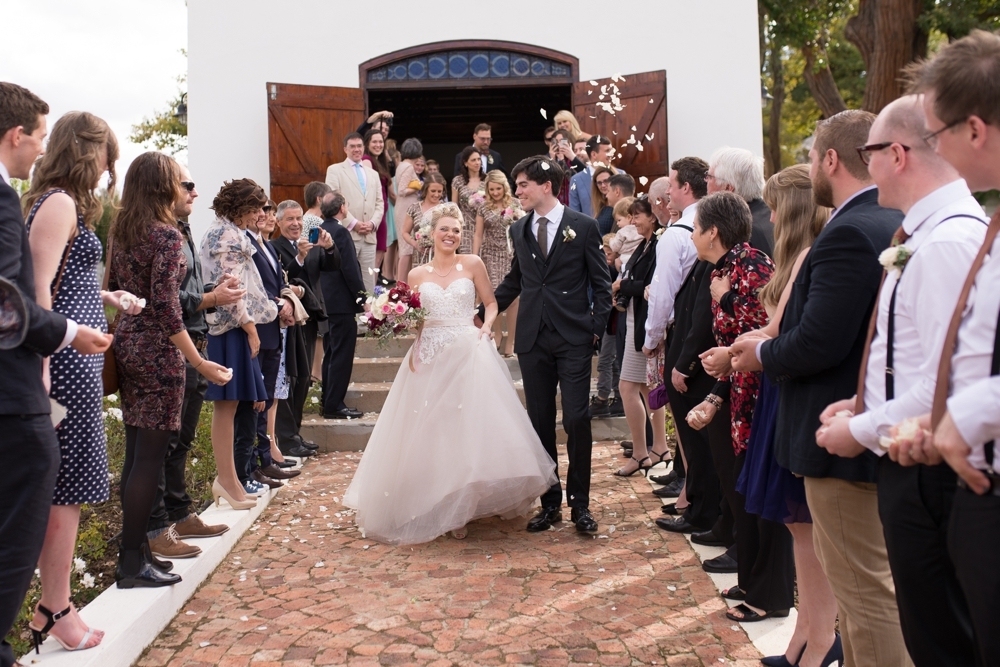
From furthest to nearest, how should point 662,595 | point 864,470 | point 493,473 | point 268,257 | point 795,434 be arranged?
point 268,257 < point 493,473 < point 662,595 < point 795,434 < point 864,470

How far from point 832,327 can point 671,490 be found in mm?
4201

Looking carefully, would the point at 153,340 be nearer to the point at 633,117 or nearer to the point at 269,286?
the point at 269,286

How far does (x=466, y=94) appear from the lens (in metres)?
17.5

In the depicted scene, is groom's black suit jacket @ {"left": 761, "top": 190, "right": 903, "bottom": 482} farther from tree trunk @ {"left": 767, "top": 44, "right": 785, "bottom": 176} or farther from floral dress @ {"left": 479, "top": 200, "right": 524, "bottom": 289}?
tree trunk @ {"left": 767, "top": 44, "right": 785, "bottom": 176}

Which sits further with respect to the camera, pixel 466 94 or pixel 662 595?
pixel 466 94

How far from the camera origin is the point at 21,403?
2.93 meters

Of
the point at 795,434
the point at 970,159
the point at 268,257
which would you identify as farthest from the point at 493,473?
the point at 970,159

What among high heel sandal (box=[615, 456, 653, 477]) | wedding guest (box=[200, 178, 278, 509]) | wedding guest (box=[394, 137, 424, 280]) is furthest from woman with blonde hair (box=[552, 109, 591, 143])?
wedding guest (box=[200, 178, 278, 509])

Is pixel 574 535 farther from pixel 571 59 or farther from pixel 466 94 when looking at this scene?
pixel 466 94

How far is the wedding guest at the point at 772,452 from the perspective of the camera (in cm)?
360

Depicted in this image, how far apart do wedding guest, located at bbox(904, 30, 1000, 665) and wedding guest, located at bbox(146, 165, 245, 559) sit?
12.5 ft

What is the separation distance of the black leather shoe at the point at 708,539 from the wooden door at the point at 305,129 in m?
8.93

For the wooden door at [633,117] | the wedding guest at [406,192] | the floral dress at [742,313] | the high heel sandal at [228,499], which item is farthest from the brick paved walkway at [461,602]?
the wooden door at [633,117]

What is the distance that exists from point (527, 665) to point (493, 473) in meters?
1.88
